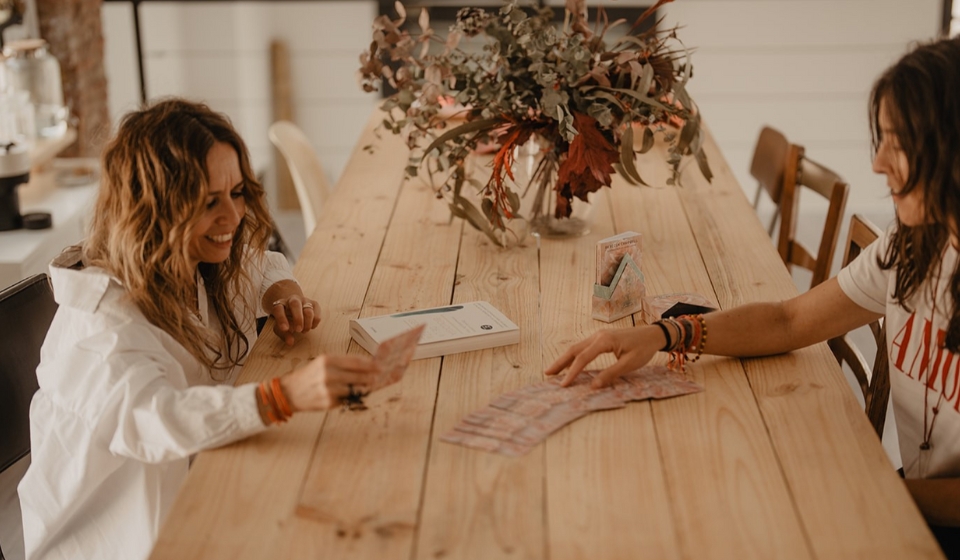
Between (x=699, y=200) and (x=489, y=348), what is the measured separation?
3.50 feet

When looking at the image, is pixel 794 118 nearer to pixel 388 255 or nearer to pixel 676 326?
pixel 388 255

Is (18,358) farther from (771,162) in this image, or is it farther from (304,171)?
(771,162)

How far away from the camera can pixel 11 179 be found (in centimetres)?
278

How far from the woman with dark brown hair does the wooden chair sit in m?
0.13

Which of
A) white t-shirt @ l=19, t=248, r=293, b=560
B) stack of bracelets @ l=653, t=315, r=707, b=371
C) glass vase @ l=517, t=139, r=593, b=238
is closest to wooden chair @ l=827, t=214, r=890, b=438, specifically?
stack of bracelets @ l=653, t=315, r=707, b=371

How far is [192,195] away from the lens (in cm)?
150

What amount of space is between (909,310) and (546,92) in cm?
79

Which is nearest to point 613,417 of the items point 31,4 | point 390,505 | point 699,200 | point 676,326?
point 676,326

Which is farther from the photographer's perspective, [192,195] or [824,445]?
[192,195]

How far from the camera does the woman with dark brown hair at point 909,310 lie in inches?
54.4

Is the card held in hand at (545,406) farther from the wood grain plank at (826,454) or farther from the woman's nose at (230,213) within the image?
the woman's nose at (230,213)

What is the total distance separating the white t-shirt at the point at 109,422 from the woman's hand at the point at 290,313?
0.15 metres

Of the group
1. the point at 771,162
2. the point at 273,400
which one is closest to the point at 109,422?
the point at 273,400

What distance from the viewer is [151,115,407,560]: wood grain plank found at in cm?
115
